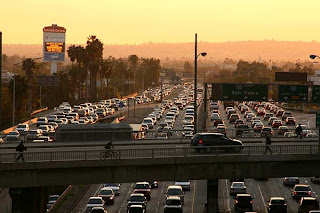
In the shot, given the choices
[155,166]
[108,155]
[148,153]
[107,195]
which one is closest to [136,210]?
[148,153]

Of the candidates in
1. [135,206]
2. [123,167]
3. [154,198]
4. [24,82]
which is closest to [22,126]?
[24,82]

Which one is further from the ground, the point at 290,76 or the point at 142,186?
the point at 290,76

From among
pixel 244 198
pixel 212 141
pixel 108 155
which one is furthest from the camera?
pixel 244 198

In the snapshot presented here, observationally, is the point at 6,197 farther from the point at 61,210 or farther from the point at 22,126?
the point at 22,126

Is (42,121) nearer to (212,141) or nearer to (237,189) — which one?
(237,189)

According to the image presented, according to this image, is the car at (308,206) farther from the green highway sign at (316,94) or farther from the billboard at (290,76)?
the billboard at (290,76)

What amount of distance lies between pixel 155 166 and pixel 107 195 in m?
17.2

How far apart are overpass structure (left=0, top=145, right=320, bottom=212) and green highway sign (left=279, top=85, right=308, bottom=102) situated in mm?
18534

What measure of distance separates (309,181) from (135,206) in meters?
24.4

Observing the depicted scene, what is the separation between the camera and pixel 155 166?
4644 cm

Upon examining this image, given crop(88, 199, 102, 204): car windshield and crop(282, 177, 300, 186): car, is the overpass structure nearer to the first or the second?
crop(88, 199, 102, 204): car windshield

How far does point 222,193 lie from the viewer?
2628 inches

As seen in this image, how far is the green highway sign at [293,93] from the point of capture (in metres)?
68.6

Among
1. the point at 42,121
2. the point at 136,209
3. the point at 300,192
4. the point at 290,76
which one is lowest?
the point at 136,209
